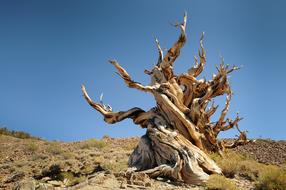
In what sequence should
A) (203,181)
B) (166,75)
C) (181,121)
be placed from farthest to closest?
(166,75), (181,121), (203,181)

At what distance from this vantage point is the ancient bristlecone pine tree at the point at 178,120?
8781mm

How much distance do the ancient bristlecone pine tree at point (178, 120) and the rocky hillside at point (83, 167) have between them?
0.57m

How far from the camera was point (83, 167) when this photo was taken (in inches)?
418

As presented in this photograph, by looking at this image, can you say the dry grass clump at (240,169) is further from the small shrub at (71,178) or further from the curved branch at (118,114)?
the small shrub at (71,178)

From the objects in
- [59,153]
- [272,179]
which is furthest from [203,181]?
[59,153]

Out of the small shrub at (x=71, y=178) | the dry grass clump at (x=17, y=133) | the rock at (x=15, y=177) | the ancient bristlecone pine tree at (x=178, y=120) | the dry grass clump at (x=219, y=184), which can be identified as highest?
the dry grass clump at (x=17, y=133)

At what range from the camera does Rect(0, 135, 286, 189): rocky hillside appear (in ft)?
24.8

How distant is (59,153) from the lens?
15141mm

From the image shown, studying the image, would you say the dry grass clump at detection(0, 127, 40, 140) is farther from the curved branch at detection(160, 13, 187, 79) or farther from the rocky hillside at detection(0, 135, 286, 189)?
the curved branch at detection(160, 13, 187, 79)

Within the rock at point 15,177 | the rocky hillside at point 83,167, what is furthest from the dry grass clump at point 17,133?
the rock at point 15,177

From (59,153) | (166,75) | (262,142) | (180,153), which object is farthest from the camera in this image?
(262,142)

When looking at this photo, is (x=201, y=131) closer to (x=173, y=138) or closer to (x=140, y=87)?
(x=173, y=138)

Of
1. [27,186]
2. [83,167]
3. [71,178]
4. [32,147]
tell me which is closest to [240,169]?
[71,178]

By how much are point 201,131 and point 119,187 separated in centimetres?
404
